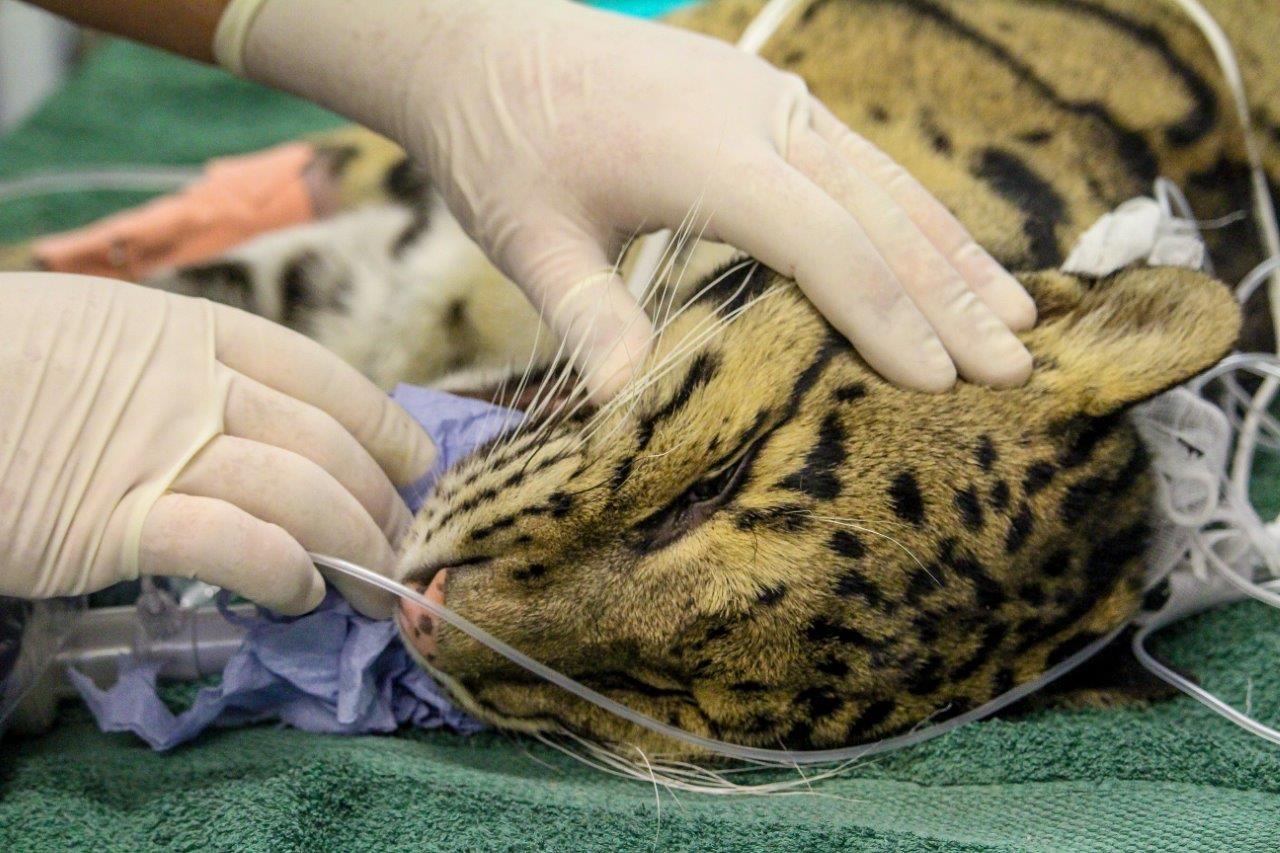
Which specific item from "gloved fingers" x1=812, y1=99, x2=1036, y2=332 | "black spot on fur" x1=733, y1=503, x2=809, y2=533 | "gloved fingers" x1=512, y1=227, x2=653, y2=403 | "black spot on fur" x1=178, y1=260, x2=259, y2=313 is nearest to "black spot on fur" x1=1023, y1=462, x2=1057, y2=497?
"gloved fingers" x1=812, y1=99, x2=1036, y2=332

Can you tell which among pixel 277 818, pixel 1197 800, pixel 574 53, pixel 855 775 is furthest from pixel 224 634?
pixel 1197 800

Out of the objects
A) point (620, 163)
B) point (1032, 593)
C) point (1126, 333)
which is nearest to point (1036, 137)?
point (1126, 333)

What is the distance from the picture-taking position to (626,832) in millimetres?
1464

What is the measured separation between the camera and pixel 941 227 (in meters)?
1.84

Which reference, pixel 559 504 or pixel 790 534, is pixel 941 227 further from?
pixel 559 504

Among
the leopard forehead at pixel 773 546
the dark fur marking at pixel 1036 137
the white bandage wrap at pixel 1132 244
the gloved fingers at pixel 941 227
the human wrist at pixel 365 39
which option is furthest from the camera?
the dark fur marking at pixel 1036 137

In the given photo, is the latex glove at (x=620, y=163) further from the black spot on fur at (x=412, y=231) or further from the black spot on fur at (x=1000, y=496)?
the black spot on fur at (x=412, y=231)

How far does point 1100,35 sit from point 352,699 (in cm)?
208

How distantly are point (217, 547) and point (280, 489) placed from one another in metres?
0.11

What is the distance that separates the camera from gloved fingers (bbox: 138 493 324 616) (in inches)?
56.6

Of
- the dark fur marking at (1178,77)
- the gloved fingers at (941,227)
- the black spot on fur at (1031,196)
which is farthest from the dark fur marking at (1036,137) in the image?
the gloved fingers at (941,227)

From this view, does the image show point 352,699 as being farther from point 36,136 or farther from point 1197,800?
point 36,136

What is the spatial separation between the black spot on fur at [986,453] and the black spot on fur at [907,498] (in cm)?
11

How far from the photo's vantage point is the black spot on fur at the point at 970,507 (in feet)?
5.19
